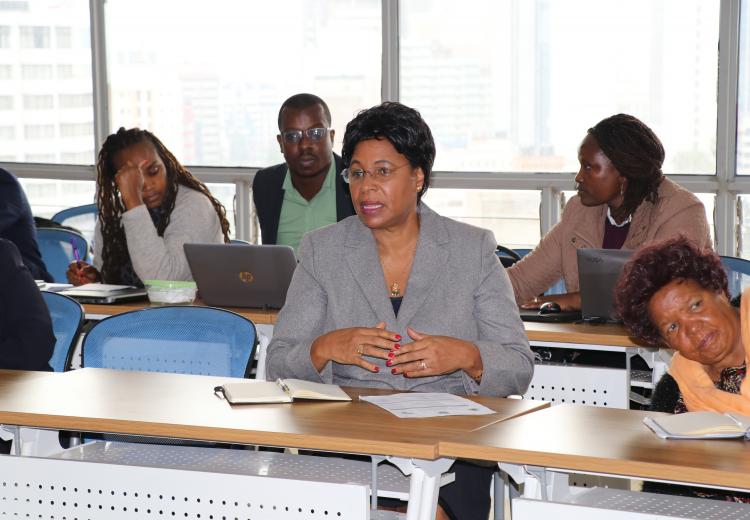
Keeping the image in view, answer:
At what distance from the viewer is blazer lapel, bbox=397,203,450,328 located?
286 cm

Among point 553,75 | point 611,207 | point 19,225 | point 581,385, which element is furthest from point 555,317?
point 553,75

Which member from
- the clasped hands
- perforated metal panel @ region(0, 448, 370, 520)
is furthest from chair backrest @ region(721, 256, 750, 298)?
perforated metal panel @ region(0, 448, 370, 520)

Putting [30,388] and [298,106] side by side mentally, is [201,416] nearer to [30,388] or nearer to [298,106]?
[30,388]

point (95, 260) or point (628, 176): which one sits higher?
point (628, 176)

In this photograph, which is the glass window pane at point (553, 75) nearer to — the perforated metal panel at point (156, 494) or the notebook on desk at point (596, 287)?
the notebook on desk at point (596, 287)

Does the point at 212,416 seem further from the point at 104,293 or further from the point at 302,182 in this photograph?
the point at 302,182

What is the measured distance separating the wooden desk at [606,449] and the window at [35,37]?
6392 millimetres

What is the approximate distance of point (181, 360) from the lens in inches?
126

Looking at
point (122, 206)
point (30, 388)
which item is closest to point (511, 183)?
point (122, 206)

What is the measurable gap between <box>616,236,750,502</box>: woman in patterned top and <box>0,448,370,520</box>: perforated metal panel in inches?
32.4

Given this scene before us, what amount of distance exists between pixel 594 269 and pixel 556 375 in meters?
0.37

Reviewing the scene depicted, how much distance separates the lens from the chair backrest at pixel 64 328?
3.29 metres

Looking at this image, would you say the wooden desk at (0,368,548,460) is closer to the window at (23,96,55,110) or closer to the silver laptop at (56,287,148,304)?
the silver laptop at (56,287,148,304)

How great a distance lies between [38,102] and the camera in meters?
7.94
